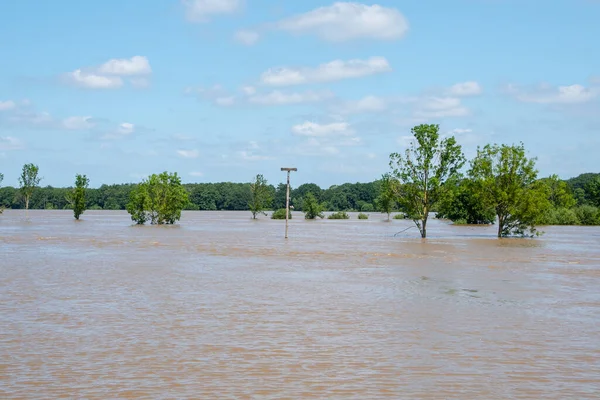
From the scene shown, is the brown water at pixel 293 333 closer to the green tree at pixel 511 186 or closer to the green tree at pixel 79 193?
the green tree at pixel 511 186

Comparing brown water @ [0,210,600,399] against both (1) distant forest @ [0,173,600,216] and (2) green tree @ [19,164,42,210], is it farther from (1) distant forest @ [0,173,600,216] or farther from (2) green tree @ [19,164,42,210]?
(1) distant forest @ [0,173,600,216]

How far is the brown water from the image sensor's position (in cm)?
765

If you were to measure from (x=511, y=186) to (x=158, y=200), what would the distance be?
3481cm

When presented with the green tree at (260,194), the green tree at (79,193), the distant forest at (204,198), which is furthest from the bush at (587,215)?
the distant forest at (204,198)

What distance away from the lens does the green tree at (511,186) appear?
43438 millimetres

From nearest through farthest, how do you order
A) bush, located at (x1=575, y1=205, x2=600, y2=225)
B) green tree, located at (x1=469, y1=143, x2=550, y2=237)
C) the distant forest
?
1. green tree, located at (x1=469, y1=143, x2=550, y2=237)
2. bush, located at (x1=575, y1=205, x2=600, y2=225)
3. the distant forest

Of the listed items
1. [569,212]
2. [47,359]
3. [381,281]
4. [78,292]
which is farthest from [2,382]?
[569,212]

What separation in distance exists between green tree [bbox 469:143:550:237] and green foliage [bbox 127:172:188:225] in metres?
30.9

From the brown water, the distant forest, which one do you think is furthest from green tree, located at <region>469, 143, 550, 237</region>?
the distant forest

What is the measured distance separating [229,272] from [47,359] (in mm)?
11821

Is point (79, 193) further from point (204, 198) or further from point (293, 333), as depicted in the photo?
point (204, 198)


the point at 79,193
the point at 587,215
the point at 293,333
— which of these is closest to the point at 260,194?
the point at 79,193

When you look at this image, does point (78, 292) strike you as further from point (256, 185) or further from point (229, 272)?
point (256, 185)

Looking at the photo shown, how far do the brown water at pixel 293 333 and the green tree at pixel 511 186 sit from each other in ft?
72.8
